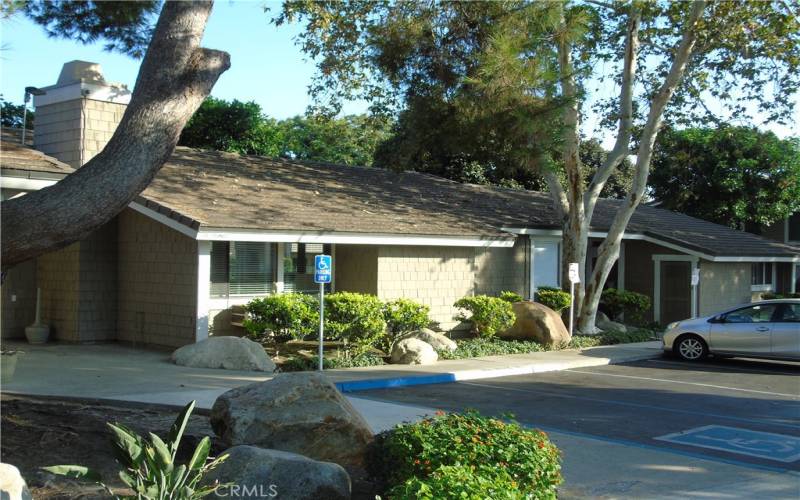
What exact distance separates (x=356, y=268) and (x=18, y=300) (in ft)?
25.8

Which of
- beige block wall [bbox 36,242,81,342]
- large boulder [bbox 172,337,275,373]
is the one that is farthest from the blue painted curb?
beige block wall [bbox 36,242,81,342]

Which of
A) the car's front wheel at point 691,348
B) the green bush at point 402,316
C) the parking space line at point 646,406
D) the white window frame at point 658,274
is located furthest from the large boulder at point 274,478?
the white window frame at point 658,274

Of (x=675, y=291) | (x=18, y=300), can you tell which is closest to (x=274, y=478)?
(x=18, y=300)

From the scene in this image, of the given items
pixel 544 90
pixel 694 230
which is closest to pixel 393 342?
pixel 544 90

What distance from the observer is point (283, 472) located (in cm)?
595

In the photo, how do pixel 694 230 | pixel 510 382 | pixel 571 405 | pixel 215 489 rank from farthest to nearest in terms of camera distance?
pixel 694 230 < pixel 510 382 < pixel 571 405 < pixel 215 489

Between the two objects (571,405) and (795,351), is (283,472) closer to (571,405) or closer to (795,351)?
(571,405)

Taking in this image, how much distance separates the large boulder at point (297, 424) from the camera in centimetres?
736

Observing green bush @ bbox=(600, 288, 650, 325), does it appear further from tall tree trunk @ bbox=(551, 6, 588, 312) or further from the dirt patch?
the dirt patch

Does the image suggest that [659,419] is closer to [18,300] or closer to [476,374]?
[476,374]

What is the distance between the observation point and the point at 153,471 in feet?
18.2

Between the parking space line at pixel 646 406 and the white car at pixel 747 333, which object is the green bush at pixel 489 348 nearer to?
the parking space line at pixel 646 406

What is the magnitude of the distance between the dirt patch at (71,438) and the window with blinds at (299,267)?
9.11m

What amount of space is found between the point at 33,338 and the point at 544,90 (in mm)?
12713
